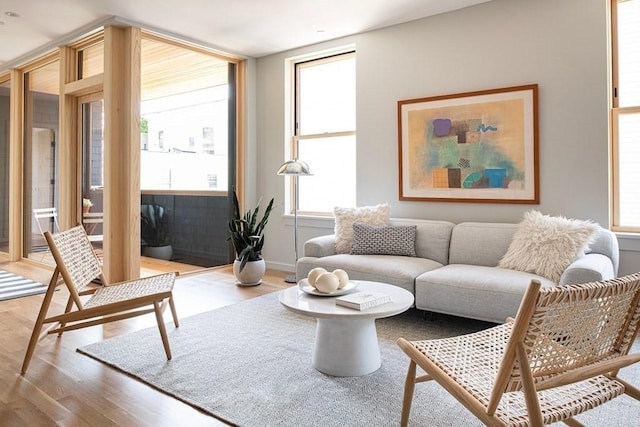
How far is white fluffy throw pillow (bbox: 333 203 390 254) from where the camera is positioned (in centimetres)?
388

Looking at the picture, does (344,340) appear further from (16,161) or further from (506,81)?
(16,161)

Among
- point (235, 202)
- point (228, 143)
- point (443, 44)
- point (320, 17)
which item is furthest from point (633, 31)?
point (228, 143)

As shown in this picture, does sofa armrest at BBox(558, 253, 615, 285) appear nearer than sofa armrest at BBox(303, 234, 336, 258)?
Yes

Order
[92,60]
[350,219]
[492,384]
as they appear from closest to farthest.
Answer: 1. [492,384]
2. [350,219]
3. [92,60]

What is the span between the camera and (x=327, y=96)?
4910 millimetres

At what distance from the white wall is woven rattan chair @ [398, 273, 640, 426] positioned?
2.24 metres

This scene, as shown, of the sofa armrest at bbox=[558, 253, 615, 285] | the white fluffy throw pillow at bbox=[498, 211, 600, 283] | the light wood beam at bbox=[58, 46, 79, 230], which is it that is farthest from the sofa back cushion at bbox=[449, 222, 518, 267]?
the light wood beam at bbox=[58, 46, 79, 230]

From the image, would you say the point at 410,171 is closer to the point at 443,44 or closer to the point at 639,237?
the point at 443,44

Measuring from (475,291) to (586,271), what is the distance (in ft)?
2.05

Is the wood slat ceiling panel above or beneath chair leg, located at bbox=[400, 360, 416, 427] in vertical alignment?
above

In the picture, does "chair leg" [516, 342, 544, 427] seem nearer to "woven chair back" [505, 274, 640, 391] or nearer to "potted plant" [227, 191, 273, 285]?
"woven chair back" [505, 274, 640, 391]

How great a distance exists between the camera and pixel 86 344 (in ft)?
8.95

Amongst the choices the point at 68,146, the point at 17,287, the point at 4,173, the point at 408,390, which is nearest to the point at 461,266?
the point at 408,390

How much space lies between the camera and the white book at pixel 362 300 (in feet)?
7.07
